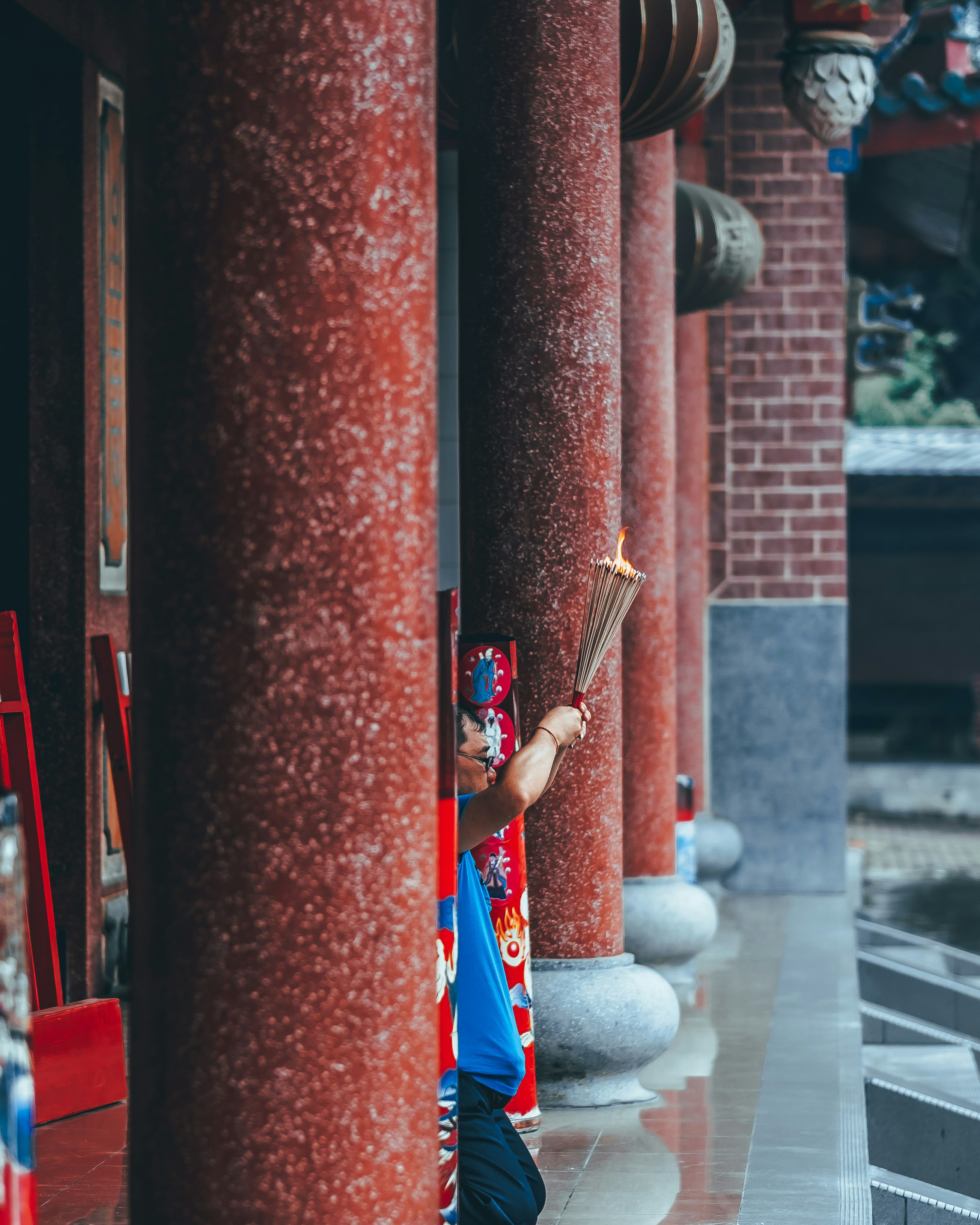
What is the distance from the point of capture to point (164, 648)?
2330mm

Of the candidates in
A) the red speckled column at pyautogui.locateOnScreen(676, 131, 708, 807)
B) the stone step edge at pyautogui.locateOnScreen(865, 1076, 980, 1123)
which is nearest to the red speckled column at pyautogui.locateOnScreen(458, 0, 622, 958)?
the stone step edge at pyautogui.locateOnScreen(865, 1076, 980, 1123)

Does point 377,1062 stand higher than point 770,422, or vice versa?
point 770,422

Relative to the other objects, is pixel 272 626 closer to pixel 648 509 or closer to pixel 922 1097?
pixel 922 1097

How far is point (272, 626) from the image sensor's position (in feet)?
7.50

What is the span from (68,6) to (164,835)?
4850mm

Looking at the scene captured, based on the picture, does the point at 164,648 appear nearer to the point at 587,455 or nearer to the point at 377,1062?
the point at 377,1062

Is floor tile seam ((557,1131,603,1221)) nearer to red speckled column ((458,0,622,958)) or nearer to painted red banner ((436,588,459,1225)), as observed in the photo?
red speckled column ((458,0,622,958))

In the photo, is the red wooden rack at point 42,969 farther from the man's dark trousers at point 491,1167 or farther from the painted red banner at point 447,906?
the painted red banner at point 447,906

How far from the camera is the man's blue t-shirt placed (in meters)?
3.57

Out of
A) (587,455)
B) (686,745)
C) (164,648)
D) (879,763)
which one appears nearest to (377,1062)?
(164,648)

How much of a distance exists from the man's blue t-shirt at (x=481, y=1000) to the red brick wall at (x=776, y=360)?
291 inches

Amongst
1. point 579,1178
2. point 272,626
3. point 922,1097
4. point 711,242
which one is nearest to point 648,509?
point 711,242

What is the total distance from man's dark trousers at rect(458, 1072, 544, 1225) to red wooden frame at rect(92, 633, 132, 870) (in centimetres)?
271

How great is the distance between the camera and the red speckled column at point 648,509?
22.4 feet
